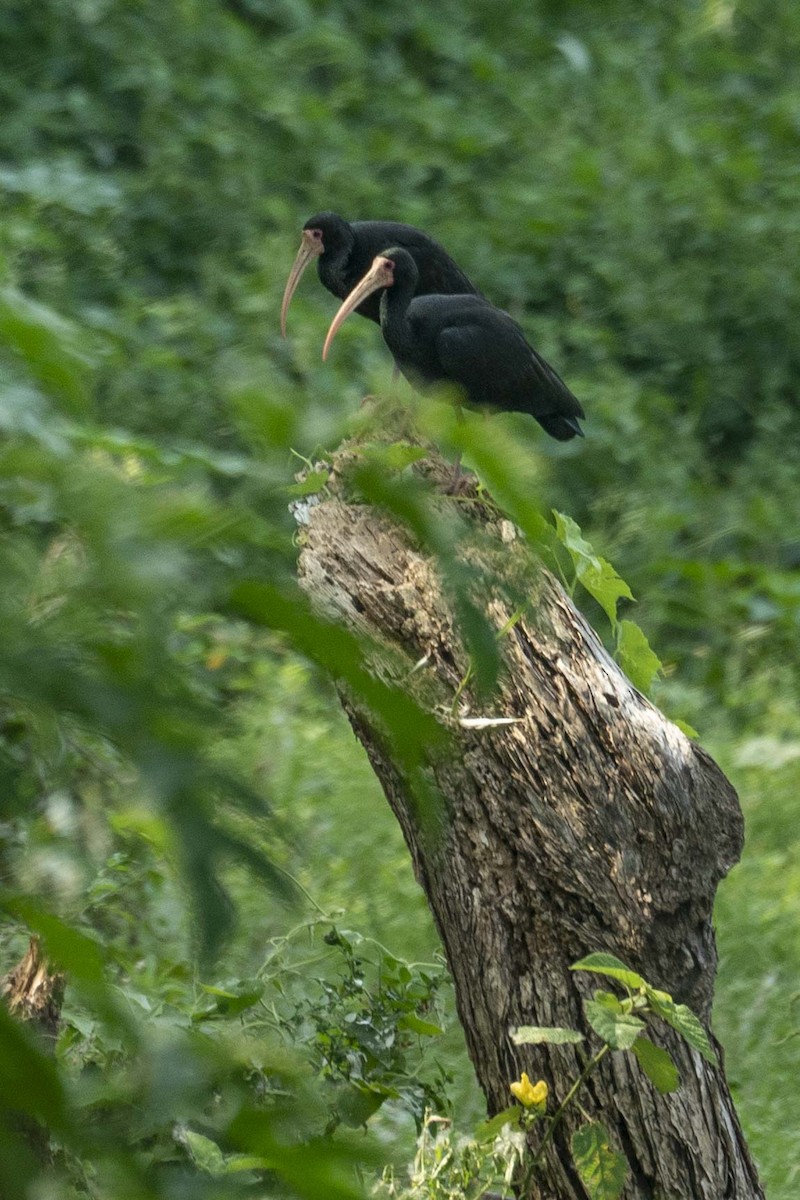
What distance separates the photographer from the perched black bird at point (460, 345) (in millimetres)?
3705

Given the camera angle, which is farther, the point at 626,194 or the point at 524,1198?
the point at 626,194

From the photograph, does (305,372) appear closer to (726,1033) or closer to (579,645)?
(726,1033)

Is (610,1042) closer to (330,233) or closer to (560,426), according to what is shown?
(560,426)

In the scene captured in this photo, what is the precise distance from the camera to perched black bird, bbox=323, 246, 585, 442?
3.71 metres

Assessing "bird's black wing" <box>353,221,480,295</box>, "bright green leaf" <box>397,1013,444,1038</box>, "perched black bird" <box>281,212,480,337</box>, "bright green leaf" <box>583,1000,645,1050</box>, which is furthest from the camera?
"perched black bird" <box>281,212,480,337</box>

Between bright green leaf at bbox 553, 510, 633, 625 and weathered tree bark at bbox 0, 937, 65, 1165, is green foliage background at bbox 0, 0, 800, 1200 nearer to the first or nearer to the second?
weathered tree bark at bbox 0, 937, 65, 1165

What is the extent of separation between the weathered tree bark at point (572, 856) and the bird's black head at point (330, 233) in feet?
8.09

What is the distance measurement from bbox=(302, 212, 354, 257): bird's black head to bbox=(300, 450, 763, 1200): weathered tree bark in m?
2.47

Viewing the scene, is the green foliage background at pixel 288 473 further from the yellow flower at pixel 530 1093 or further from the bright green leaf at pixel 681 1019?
the bright green leaf at pixel 681 1019

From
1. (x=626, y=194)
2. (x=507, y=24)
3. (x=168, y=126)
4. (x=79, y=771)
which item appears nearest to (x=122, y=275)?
(x=168, y=126)

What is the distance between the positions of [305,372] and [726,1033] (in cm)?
257

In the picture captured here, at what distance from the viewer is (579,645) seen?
2.33 metres

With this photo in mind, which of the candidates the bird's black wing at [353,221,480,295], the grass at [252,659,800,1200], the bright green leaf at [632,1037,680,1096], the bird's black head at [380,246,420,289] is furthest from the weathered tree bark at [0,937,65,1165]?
the bird's black wing at [353,221,480,295]

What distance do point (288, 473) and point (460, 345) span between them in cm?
294
